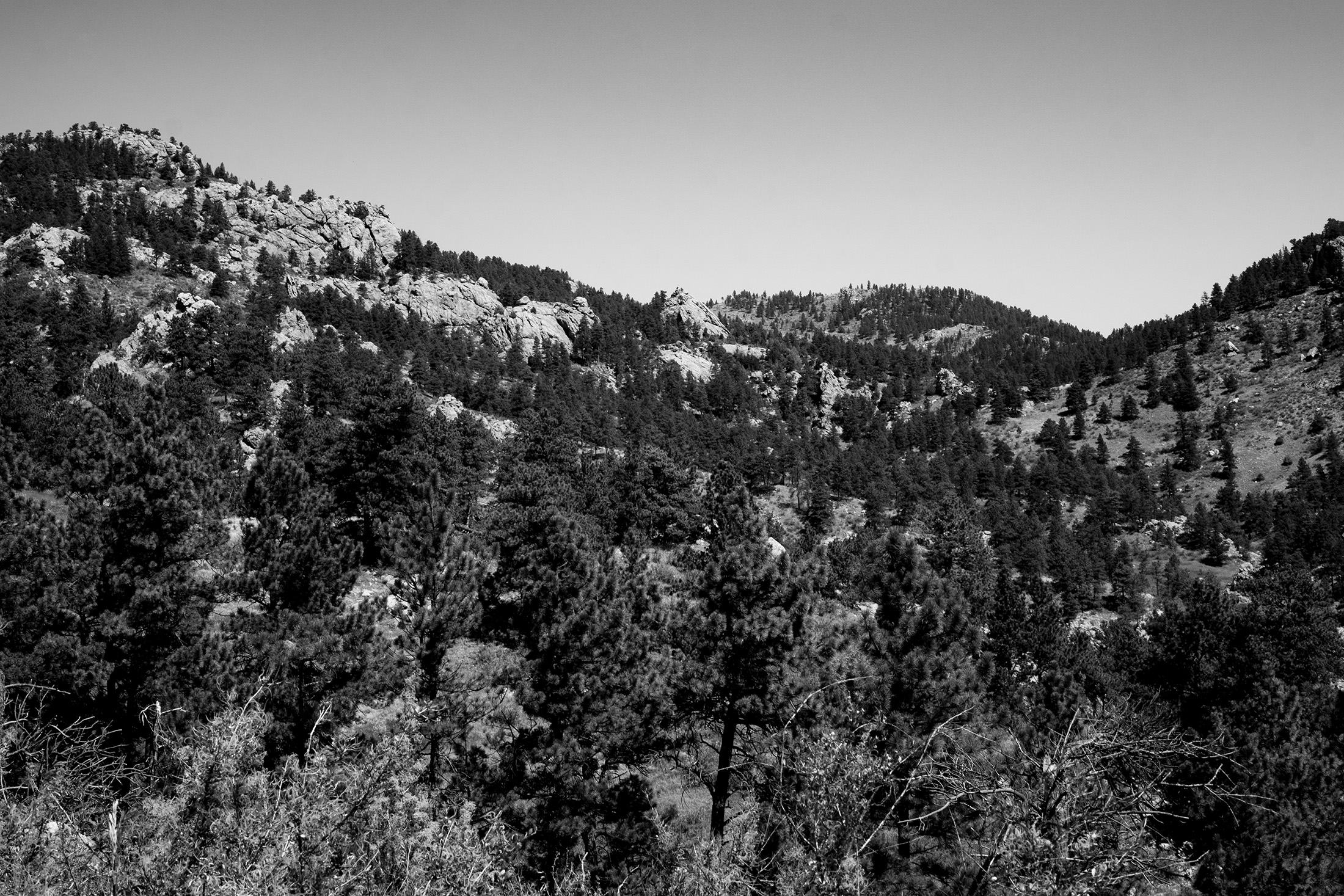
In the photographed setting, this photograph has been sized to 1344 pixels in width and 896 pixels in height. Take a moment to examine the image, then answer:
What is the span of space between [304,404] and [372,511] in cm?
3510

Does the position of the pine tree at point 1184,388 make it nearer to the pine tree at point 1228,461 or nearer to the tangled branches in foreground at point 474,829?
the pine tree at point 1228,461

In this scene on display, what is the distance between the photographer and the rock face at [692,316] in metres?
148

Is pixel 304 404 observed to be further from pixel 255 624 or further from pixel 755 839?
pixel 755 839

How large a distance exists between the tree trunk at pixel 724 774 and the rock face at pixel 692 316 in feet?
443

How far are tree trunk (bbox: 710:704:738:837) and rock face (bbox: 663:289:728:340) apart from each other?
443 feet

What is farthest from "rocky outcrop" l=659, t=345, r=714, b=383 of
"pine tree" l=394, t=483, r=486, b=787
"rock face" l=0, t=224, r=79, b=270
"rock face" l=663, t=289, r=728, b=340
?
"pine tree" l=394, t=483, r=486, b=787

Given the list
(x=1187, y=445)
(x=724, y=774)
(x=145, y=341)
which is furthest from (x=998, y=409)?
(x=724, y=774)

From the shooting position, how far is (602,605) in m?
14.0

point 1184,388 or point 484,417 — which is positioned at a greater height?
point 1184,388

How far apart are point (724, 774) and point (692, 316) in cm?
14152

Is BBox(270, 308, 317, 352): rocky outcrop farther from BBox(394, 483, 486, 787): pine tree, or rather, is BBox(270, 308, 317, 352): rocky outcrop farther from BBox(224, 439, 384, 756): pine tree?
BBox(394, 483, 486, 787): pine tree

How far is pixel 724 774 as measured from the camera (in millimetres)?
14094

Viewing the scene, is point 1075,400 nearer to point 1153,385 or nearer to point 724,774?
point 1153,385

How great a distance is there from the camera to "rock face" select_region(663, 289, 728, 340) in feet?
486
